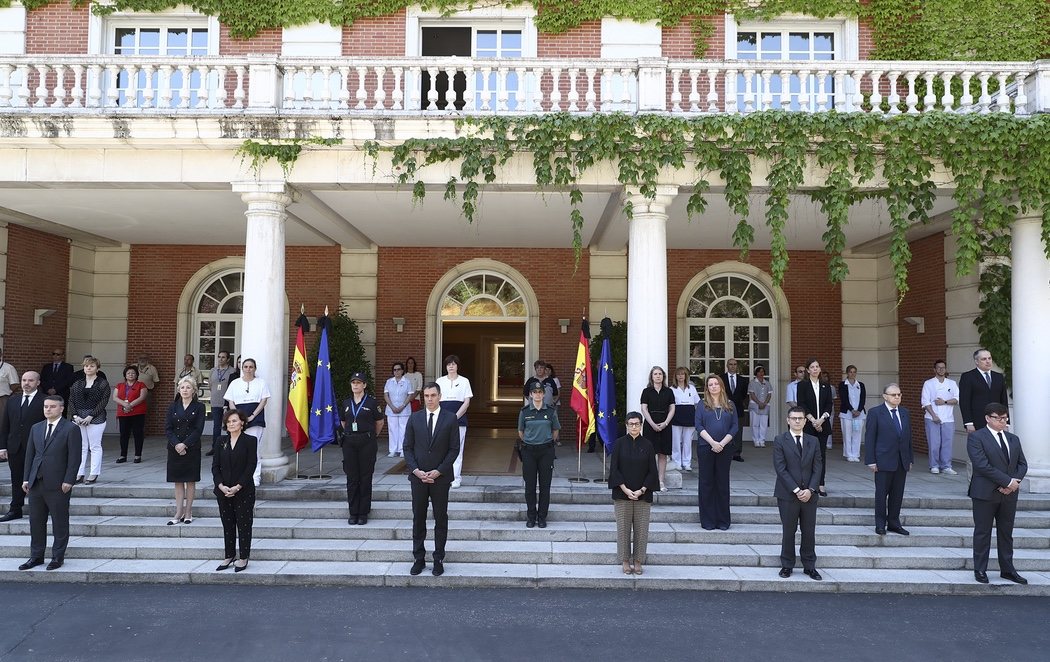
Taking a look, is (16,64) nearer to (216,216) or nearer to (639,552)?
(216,216)

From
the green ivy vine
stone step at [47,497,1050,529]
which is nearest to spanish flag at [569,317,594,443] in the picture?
stone step at [47,497,1050,529]

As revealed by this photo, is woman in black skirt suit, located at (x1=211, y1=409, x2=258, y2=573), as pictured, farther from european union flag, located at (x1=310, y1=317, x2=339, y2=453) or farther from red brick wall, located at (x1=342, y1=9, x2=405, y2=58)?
red brick wall, located at (x1=342, y1=9, x2=405, y2=58)

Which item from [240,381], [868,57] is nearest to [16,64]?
[240,381]

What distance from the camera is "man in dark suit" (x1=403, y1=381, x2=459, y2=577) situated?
6008mm

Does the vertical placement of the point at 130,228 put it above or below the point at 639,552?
above

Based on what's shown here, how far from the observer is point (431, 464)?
604cm

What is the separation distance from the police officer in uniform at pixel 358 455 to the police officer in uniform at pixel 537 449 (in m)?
1.64

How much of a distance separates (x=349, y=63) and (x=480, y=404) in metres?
14.6

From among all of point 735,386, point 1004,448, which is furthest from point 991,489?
point 735,386

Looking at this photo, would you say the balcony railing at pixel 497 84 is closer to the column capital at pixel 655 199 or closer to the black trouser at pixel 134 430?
the column capital at pixel 655 199

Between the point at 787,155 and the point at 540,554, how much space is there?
5471 mm

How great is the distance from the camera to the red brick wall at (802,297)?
1311 cm

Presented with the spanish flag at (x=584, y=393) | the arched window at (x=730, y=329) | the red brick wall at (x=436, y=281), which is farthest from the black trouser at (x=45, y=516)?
the arched window at (x=730, y=329)

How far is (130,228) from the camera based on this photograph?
11.8 m
